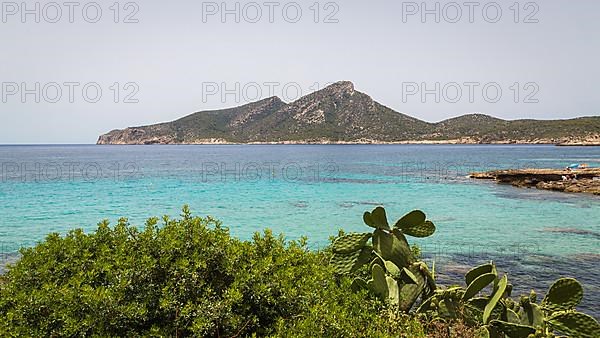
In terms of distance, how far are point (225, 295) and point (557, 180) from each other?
43064 millimetres

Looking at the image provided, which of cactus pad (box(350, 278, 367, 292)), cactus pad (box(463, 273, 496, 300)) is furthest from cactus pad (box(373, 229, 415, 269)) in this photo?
cactus pad (box(463, 273, 496, 300))

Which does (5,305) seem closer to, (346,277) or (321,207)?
(346,277)

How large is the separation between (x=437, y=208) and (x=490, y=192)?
32.2 feet

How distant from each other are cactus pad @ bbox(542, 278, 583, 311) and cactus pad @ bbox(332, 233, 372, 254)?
2.11 metres

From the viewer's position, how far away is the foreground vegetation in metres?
4.20

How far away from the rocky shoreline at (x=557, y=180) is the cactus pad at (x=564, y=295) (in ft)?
112

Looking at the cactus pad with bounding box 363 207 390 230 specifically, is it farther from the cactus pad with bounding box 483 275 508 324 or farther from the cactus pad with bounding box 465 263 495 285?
the cactus pad with bounding box 483 275 508 324

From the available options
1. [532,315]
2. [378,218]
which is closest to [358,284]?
[378,218]

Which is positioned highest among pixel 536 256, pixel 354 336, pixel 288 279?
pixel 288 279

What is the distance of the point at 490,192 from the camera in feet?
124

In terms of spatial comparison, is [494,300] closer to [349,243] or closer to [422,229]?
[422,229]

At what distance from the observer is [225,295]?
4320mm

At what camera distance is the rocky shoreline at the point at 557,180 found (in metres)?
36.4

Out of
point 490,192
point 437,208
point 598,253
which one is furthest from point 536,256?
point 490,192
